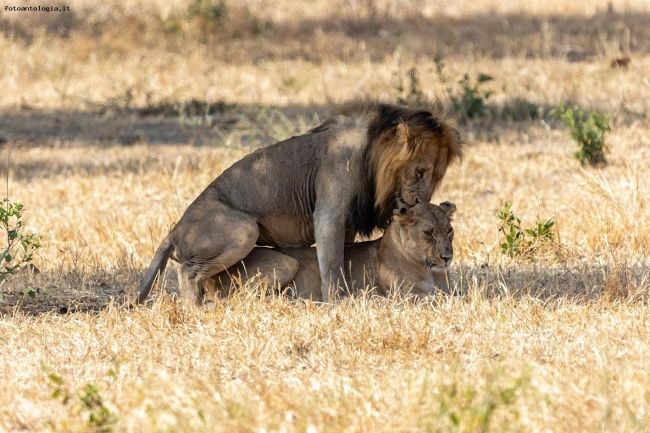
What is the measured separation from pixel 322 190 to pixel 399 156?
0.47 m

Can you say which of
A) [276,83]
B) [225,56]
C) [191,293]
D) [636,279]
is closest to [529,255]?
[636,279]

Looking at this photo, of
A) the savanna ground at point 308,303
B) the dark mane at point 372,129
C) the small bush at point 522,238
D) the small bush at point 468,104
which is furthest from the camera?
the small bush at point 468,104

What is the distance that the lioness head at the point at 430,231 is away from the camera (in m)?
6.16

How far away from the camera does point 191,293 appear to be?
622 cm

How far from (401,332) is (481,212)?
3.88 metres

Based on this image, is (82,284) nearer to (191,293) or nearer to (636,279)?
Answer: (191,293)

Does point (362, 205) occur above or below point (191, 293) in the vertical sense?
above

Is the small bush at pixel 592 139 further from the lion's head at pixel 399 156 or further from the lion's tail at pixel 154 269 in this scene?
the lion's tail at pixel 154 269

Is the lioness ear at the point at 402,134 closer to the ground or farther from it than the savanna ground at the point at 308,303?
farther from it

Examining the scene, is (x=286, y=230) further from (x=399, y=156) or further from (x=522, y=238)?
(x=522, y=238)

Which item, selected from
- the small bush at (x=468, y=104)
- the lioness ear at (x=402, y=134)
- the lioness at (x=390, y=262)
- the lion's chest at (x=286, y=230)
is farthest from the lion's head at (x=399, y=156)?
the small bush at (x=468, y=104)

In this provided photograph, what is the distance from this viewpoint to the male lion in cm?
612

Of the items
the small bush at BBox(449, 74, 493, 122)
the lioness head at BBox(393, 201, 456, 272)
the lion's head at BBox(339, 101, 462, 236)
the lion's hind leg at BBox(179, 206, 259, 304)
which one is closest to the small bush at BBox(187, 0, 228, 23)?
the small bush at BBox(449, 74, 493, 122)

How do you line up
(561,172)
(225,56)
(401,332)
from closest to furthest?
(401,332) → (561,172) → (225,56)
